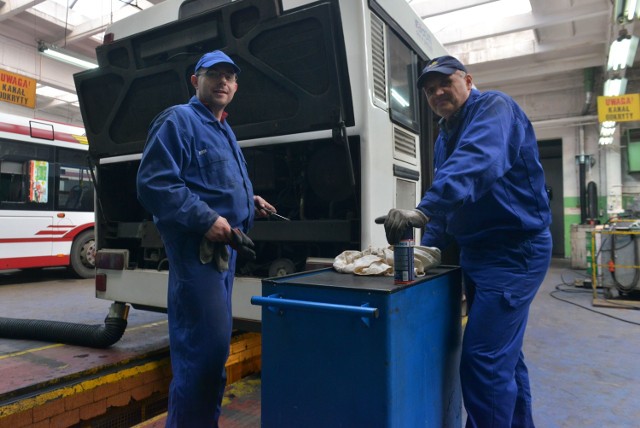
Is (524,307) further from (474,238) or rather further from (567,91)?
(567,91)

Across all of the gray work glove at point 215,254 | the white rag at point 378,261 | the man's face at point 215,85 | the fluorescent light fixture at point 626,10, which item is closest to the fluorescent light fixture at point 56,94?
the man's face at point 215,85

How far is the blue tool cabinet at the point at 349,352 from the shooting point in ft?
4.10

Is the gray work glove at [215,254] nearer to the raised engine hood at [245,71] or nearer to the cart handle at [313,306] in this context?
the cart handle at [313,306]

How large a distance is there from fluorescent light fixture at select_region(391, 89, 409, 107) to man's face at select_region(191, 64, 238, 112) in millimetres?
1116

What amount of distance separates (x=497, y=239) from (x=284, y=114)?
4.61 feet

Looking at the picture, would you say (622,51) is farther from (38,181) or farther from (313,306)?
(38,181)

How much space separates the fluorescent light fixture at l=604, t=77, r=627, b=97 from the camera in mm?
9008

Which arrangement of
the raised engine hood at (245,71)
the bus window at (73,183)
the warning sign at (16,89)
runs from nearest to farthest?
the raised engine hood at (245,71)
the bus window at (73,183)
the warning sign at (16,89)

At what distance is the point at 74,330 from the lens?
294 cm

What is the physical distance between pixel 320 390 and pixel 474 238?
918 millimetres

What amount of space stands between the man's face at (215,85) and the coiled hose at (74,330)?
1.77 m

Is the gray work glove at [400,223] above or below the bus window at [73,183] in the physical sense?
below

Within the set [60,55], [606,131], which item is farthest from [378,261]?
[606,131]

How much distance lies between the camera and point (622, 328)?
4617 millimetres
